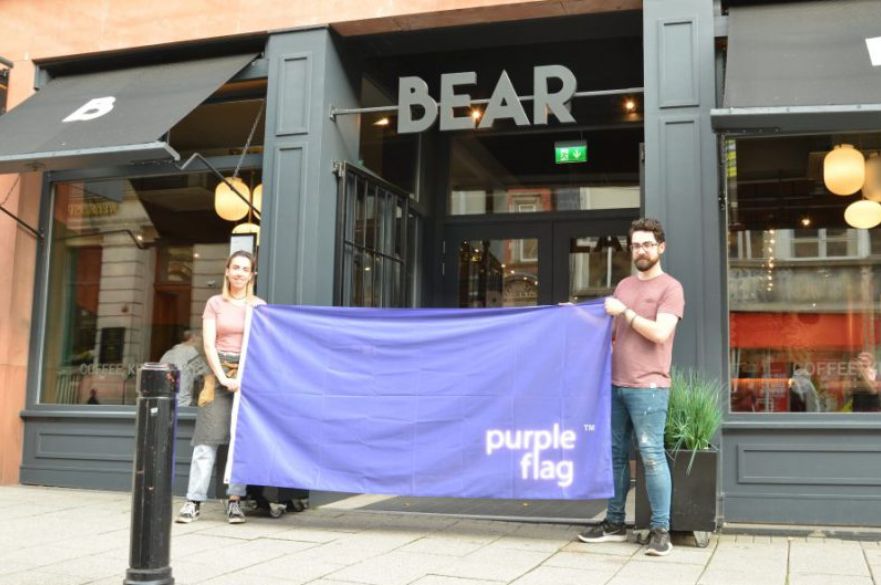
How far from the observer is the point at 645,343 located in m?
5.36

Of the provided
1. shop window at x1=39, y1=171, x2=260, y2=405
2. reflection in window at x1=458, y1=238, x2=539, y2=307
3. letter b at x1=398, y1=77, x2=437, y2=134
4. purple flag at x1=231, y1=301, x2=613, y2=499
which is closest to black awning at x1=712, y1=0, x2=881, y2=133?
purple flag at x1=231, y1=301, x2=613, y2=499

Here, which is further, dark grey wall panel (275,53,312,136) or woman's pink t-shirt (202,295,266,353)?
dark grey wall panel (275,53,312,136)

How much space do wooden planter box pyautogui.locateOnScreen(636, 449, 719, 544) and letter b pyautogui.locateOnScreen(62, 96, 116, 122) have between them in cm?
542

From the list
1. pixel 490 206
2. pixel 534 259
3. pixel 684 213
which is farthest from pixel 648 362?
pixel 490 206

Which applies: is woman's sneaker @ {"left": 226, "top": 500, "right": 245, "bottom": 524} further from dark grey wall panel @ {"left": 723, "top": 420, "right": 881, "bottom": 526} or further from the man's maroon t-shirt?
dark grey wall panel @ {"left": 723, "top": 420, "right": 881, "bottom": 526}

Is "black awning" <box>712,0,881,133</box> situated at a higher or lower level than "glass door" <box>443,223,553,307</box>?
higher

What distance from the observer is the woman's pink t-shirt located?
623cm

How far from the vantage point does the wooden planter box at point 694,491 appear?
5.36 m

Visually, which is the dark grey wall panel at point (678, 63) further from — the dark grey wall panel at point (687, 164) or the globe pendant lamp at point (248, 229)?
the globe pendant lamp at point (248, 229)

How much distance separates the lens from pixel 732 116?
545cm

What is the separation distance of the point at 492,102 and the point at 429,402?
8.03ft

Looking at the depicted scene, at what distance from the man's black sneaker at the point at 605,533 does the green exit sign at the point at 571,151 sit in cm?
450

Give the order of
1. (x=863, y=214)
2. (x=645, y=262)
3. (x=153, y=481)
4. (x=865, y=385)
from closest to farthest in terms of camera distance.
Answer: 1. (x=153, y=481)
2. (x=645, y=262)
3. (x=865, y=385)
4. (x=863, y=214)

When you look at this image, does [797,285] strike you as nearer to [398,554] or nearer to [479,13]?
[479,13]
